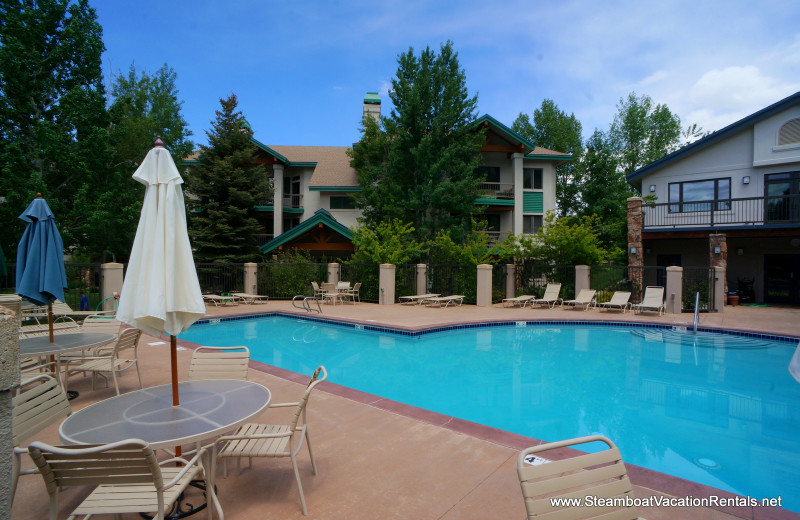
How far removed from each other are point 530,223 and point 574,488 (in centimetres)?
2517

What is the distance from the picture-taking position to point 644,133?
38.5m

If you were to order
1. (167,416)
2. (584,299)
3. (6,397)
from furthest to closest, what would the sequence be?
(584,299)
(167,416)
(6,397)

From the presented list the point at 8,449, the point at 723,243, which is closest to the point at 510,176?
the point at 723,243

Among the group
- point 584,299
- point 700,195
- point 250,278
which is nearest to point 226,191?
point 250,278

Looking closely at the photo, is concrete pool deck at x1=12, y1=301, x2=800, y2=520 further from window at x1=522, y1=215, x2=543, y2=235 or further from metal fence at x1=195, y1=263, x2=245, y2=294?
window at x1=522, y1=215, x2=543, y2=235

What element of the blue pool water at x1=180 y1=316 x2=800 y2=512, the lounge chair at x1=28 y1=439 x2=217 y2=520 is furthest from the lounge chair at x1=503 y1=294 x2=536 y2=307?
the lounge chair at x1=28 y1=439 x2=217 y2=520

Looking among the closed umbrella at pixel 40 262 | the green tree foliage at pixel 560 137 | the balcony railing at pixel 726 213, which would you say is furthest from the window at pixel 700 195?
the closed umbrella at pixel 40 262

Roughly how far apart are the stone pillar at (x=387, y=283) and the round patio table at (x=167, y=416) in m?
14.6

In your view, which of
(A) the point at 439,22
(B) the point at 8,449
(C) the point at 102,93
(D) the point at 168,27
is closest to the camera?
(B) the point at 8,449

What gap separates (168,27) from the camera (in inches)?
963

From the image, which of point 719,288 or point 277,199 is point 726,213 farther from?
point 277,199

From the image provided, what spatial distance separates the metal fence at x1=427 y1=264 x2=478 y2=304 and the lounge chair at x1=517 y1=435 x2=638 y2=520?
15904mm

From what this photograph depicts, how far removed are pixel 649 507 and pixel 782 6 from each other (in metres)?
19.9

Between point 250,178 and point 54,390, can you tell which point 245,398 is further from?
point 250,178
